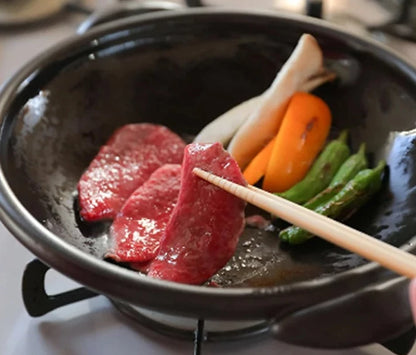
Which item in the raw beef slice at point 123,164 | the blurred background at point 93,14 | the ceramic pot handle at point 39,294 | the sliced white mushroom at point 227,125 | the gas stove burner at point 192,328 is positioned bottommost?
the gas stove burner at point 192,328

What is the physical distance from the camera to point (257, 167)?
39.4 inches

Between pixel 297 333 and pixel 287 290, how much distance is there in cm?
5

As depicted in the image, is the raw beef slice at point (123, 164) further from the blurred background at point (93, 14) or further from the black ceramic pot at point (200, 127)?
the blurred background at point (93, 14)

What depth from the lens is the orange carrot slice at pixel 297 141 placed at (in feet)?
3.24

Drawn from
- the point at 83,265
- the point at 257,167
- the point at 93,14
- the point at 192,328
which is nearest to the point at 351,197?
the point at 257,167

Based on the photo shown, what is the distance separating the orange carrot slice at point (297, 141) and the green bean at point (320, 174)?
0.02 metres

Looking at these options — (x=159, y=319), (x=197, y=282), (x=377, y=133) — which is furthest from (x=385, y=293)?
(x=377, y=133)

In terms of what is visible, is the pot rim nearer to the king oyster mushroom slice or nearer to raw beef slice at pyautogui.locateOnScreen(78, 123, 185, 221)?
raw beef slice at pyautogui.locateOnScreen(78, 123, 185, 221)

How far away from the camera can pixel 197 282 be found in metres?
0.79

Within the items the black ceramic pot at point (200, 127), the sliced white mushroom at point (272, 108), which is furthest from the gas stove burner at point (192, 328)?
the sliced white mushroom at point (272, 108)

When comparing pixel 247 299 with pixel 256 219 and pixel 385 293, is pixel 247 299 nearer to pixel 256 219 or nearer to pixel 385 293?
pixel 385 293

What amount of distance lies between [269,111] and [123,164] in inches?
11.1

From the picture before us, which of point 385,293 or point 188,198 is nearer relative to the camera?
point 385,293

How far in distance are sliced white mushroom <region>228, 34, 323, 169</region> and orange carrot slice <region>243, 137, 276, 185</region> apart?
0.03m
